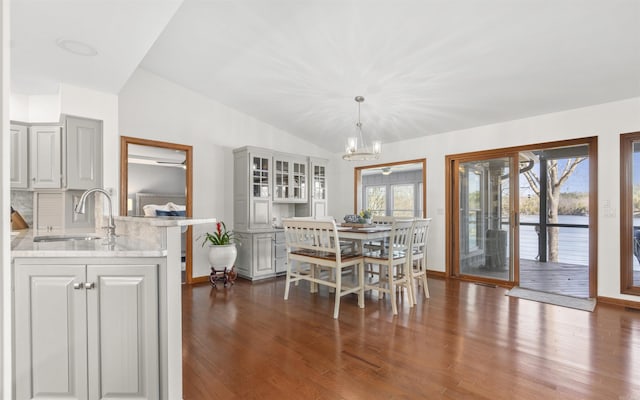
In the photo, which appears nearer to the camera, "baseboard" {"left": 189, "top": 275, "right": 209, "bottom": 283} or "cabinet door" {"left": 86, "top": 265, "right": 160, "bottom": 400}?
"cabinet door" {"left": 86, "top": 265, "right": 160, "bottom": 400}

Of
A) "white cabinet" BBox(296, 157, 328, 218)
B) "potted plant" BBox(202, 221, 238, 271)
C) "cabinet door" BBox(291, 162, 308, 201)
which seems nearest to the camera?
"potted plant" BBox(202, 221, 238, 271)

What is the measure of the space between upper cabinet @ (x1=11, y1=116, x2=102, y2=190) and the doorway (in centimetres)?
468

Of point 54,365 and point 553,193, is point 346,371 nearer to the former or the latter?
point 54,365

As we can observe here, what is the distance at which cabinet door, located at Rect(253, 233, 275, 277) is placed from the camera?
4.62 meters

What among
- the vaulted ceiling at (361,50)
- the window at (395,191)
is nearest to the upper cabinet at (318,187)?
the vaulted ceiling at (361,50)

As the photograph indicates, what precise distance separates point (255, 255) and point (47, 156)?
8.52 feet

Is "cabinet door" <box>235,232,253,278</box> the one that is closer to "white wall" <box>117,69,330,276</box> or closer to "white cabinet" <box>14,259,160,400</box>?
"white wall" <box>117,69,330,276</box>

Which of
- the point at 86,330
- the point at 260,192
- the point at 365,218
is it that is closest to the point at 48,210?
the point at 86,330

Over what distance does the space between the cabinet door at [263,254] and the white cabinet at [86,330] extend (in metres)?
2.96

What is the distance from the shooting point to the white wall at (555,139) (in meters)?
3.47

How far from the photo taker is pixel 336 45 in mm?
2977

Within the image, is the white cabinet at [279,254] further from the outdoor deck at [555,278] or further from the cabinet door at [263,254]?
the outdoor deck at [555,278]

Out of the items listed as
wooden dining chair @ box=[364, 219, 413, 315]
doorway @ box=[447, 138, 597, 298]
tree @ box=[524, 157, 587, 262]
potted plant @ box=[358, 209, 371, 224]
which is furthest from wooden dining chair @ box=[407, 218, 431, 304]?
tree @ box=[524, 157, 587, 262]

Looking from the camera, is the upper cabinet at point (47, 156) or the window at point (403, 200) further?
the window at point (403, 200)
